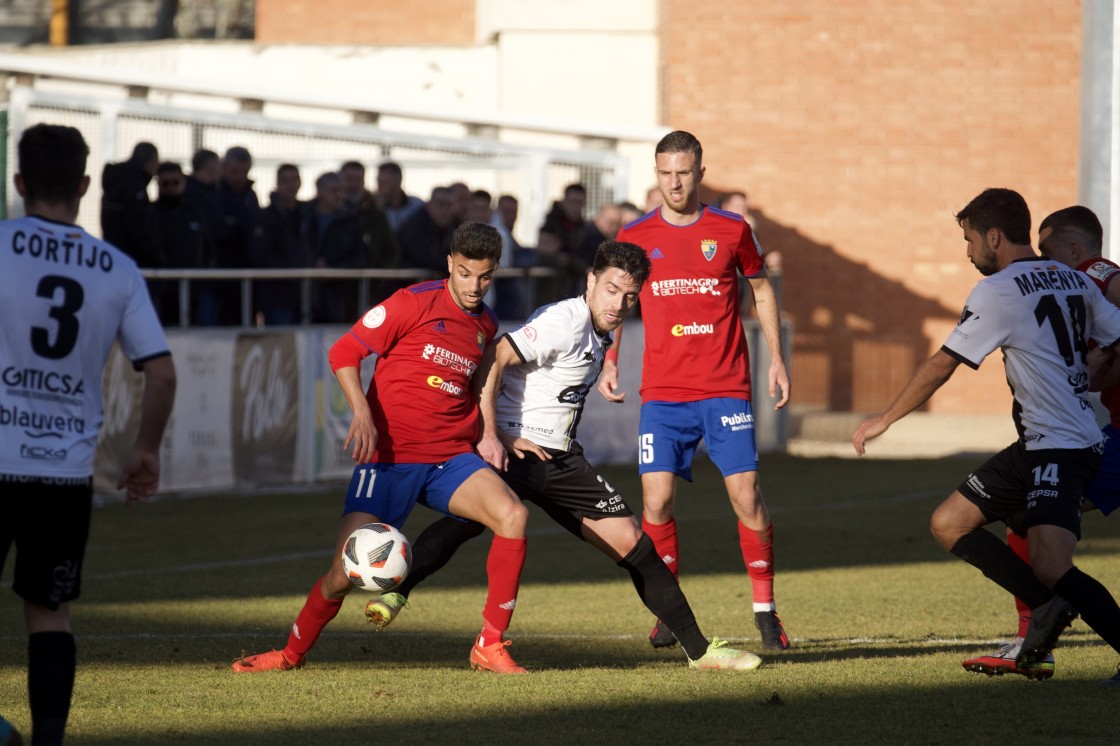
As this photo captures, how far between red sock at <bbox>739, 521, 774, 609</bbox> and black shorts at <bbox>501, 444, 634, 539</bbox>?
3.05ft

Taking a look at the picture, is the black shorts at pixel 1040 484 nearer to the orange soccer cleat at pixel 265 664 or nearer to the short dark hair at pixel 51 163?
the orange soccer cleat at pixel 265 664

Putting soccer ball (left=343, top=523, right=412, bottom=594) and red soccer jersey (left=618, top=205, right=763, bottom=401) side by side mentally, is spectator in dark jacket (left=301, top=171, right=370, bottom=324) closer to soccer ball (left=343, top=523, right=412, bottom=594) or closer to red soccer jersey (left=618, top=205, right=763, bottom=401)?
red soccer jersey (left=618, top=205, right=763, bottom=401)

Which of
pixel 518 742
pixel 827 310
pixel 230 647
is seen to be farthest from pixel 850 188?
pixel 518 742

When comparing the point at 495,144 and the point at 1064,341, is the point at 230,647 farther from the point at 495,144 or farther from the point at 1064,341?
the point at 495,144

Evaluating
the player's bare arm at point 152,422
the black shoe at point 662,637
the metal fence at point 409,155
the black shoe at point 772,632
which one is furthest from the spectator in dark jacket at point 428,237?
the player's bare arm at point 152,422

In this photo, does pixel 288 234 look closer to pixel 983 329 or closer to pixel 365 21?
pixel 983 329

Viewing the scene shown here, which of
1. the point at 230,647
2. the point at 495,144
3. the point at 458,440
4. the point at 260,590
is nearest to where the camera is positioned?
the point at 458,440

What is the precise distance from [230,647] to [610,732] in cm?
268

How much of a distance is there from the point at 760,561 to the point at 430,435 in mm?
1884

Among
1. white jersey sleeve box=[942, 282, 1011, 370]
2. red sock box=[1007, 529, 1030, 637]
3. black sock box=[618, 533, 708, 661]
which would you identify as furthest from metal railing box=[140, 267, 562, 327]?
white jersey sleeve box=[942, 282, 1011, 370]

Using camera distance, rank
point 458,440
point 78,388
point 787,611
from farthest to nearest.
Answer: point 787,611 → point 458,440 → point 78,388

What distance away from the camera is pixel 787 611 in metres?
9.02

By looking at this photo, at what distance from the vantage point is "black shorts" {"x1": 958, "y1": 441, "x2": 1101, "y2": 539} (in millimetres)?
6449

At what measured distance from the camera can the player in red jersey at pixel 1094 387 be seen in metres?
6.70
